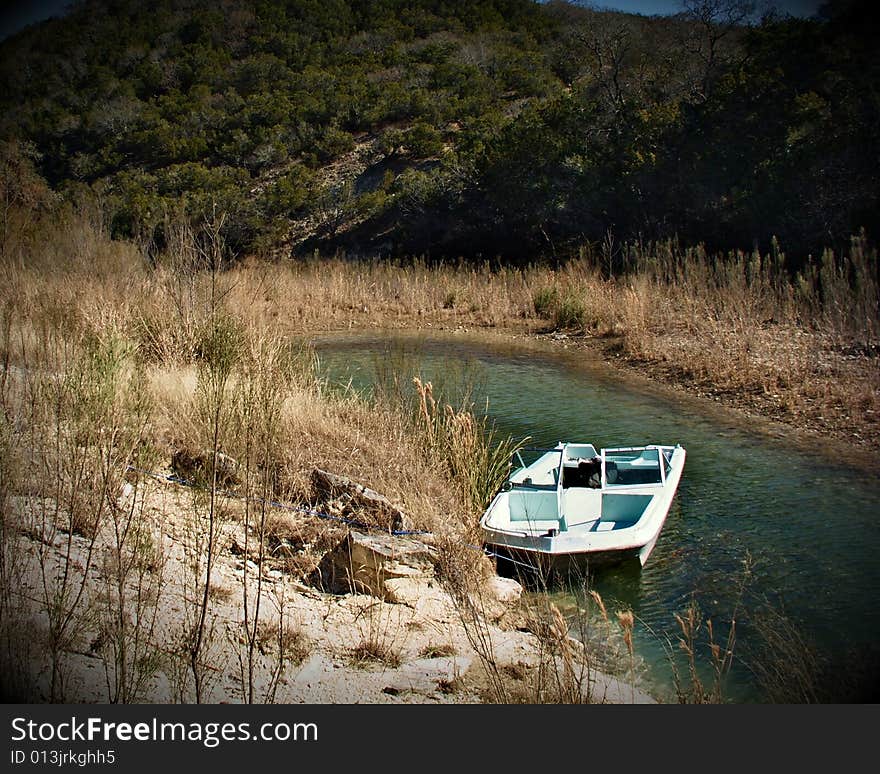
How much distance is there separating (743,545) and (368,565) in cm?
309

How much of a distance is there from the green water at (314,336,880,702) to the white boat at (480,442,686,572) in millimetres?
261

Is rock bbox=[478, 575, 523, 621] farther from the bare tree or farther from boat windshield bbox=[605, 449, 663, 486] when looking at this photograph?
the bare tree

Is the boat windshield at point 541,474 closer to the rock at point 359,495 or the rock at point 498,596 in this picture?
the rock at point 498,596

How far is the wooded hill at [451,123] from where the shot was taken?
1401 centimetres

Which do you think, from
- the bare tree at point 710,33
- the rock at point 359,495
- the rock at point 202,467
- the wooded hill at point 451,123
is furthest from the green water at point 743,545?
the bare tree at point 710,33

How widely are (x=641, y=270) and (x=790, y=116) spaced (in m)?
4.50

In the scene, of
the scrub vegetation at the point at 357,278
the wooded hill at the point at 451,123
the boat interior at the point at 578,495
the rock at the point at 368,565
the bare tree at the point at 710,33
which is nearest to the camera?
the scrub vegetation at the point at 357,278

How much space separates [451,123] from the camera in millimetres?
31891

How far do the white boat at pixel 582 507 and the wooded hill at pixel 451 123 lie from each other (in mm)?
5606

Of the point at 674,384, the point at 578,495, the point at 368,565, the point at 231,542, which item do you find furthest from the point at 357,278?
the point at 368,565

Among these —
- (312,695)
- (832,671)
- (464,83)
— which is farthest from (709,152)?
(312,695)

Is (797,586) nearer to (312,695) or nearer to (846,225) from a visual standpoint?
(312,695)

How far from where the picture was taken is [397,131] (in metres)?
31.2

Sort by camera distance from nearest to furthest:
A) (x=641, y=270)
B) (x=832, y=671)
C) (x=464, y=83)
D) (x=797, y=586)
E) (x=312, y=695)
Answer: (x=312, y=695) < (x=832, y=671) < (x=797, y=586) < (x=641, y=270) < (x=464, y=83)
